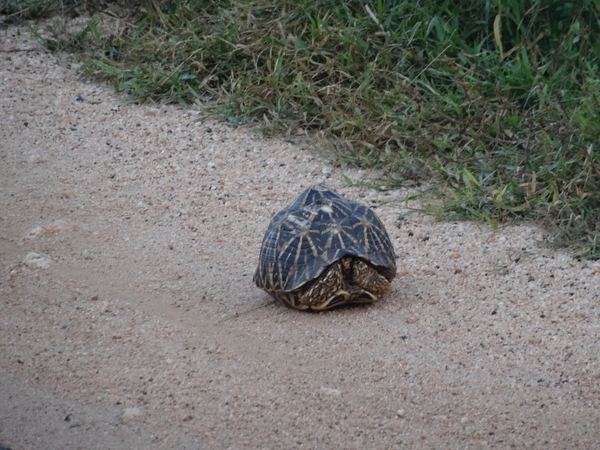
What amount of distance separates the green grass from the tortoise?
1219 mm

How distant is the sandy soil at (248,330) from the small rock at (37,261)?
18 millimetres

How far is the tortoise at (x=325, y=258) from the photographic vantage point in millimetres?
3957

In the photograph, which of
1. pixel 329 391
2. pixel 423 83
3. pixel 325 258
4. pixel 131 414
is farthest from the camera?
pixel 423 83

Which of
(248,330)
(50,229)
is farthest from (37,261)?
(248,330)

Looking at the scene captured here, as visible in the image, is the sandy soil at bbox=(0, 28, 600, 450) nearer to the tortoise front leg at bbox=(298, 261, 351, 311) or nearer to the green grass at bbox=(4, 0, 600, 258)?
the tortoise front leg at bbox=(298, 261, 351, 311)

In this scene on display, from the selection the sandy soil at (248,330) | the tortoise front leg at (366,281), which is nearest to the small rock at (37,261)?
the sandy soil at (248,330)

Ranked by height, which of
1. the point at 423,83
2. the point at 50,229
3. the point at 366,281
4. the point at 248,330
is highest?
the point at 366,281

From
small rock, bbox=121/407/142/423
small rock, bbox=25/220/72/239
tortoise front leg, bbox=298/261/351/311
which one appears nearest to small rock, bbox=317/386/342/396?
tortoise front leg, bbox=298/261/351/311

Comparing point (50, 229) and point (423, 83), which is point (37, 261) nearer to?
point (50, 229)

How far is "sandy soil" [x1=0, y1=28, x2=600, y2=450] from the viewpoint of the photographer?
324cm

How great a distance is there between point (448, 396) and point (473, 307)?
2.80ft

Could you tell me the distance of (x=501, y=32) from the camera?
20.6 ft

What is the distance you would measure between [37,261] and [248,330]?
57.3 inches

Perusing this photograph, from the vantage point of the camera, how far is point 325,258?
155 inches
